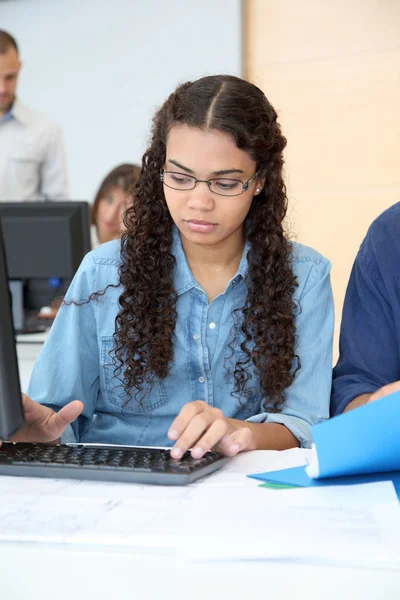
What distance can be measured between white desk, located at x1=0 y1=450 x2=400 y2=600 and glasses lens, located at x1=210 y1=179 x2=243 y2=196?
858 mm

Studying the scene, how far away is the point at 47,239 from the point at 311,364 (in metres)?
1.44

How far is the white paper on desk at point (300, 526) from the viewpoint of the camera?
685mm

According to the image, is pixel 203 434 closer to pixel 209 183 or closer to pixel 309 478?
pixel 309 478

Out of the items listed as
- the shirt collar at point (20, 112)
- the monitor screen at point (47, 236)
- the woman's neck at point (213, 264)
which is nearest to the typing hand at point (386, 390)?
the woman's neck at point (213, 264)

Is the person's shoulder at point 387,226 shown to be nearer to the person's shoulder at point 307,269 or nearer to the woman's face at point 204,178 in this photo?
the person's shoulder at point 307,269

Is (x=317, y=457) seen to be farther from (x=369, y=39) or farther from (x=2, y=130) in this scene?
(x=2, y=130)

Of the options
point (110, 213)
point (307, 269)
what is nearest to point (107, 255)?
point (307, 269)

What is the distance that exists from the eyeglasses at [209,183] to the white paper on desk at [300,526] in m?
0.68

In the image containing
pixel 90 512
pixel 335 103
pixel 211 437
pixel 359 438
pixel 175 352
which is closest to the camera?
pixel 90 512

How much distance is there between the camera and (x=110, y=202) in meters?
4.25

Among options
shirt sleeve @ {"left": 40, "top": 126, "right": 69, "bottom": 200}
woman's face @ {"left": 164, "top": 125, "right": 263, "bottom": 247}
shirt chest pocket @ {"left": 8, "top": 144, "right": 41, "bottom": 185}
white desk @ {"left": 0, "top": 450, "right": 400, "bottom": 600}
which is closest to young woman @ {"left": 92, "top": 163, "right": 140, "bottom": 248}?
shirt sleeve @ {"left": 40, "top": 126, "right": 69, "bottom": 200}

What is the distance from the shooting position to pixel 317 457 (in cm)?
93

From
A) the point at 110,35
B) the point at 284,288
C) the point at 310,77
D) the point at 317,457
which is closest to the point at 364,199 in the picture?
the point at 310,77

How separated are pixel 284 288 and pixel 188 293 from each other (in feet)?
0.61
